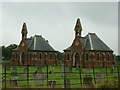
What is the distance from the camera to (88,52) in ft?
168

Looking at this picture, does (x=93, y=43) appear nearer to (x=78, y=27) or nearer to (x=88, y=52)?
(x=88, y=52)

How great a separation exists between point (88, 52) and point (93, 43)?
244 cm

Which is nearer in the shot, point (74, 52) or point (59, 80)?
point (59, 80)

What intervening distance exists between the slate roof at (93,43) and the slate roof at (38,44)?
9.96 meters

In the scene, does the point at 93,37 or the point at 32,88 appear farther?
the point at 93,37

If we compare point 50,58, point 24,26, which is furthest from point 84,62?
point 24,26

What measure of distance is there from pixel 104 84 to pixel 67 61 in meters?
42.2

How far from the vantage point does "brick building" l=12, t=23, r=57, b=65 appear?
186 feet

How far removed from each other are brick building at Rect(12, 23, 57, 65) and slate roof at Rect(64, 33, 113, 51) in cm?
997

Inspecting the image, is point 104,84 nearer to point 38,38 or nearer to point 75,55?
point 75,55

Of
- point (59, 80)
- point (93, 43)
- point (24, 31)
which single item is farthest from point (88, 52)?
point (59, 80)

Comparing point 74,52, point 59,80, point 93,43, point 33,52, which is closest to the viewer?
point 59,80

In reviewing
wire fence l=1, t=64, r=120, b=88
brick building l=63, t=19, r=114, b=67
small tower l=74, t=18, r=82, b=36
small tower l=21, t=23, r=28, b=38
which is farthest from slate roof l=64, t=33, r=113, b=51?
wire fence l=1, t=64, r=120, b=88

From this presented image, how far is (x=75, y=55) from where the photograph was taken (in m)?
53.4
